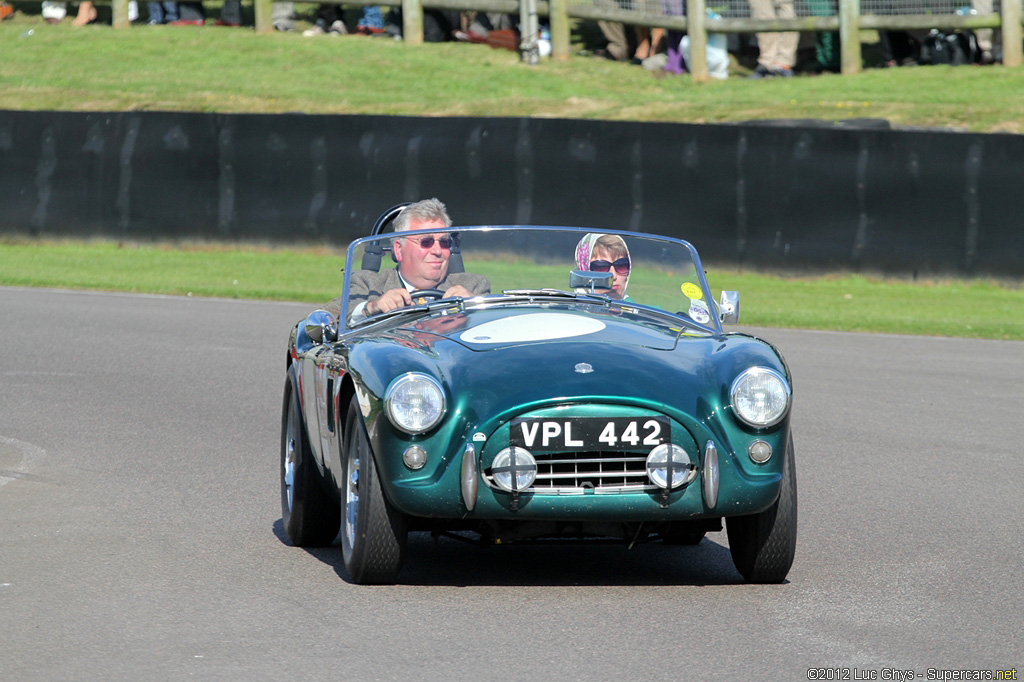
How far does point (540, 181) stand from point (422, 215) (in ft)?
34.7

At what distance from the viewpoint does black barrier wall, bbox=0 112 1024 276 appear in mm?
15984

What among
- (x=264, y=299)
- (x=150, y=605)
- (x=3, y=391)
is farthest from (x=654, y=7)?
(x=150, y=605)

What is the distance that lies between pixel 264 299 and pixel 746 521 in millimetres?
11176

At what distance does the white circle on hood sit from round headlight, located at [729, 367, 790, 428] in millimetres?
647

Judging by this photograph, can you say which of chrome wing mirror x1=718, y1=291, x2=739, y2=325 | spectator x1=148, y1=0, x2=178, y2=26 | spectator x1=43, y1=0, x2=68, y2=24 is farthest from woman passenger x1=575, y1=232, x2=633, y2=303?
spectator x1=43, y1=0, x2=68, y2=24

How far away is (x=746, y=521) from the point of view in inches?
219

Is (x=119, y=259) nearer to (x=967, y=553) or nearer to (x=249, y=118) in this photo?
(x=249, y=118)

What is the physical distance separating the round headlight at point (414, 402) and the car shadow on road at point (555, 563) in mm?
645

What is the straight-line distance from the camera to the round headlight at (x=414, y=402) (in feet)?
17.1

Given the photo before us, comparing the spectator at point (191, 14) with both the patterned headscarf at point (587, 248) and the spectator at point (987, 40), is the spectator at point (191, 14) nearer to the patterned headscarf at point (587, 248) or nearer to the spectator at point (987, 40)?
the spectator at point (987, 40)

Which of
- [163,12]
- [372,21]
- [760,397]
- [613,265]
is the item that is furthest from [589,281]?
[163,12]

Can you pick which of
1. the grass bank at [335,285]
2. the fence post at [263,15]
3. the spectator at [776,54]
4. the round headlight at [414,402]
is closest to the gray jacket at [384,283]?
the round headlight at [414,402]

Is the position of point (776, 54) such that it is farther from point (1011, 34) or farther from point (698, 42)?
point (1011, 34)

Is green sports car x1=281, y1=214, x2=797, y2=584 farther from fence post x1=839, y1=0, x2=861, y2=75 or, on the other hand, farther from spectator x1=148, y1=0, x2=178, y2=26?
spectator x1=148, y1=0, x2=178, y2=26
